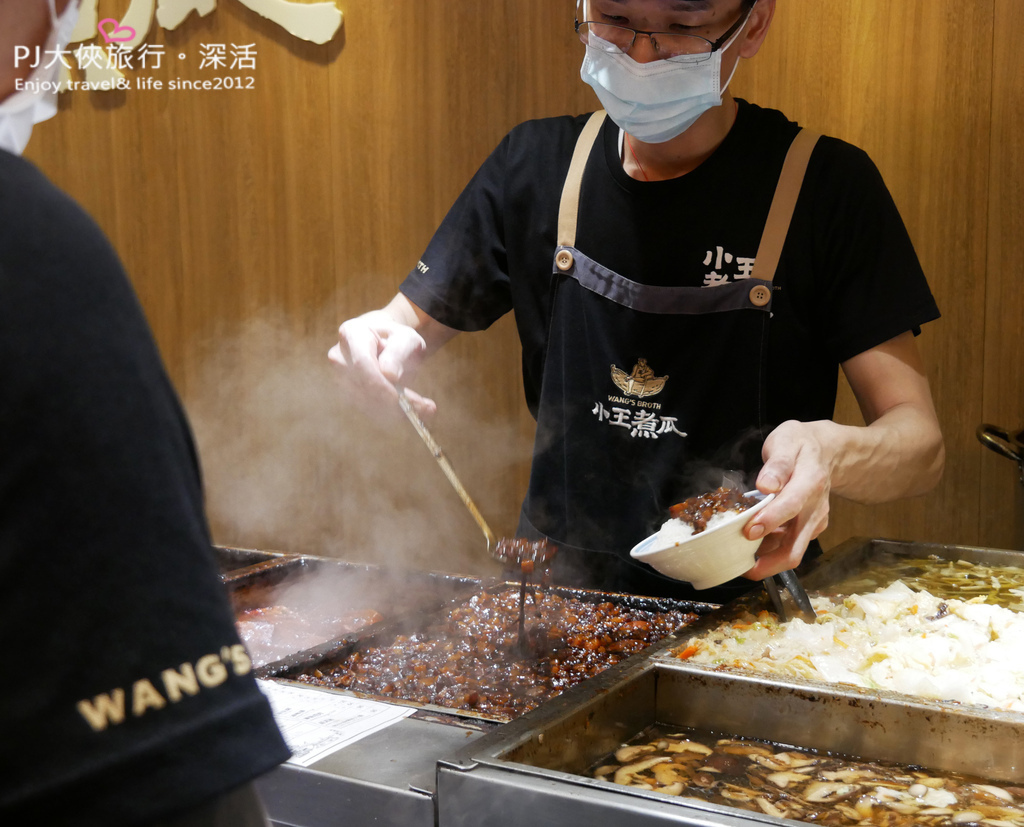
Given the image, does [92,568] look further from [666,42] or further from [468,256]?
[468,256]

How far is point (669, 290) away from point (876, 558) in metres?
0.87

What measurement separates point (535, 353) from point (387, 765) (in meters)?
1.44

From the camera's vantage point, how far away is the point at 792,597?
1887 mm

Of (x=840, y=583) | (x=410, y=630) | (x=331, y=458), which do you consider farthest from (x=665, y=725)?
(x=331, y=458)

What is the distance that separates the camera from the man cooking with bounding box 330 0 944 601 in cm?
209

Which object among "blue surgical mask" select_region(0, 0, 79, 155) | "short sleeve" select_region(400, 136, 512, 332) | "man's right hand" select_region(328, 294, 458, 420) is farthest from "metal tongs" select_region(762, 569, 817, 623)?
"blue surgical mask" select_region(0, 0, 79, 155)

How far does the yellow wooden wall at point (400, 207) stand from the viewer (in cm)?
362

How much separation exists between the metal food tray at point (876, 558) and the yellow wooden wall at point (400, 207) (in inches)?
58.5

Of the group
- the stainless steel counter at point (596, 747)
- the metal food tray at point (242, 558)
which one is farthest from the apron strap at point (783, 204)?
the metal food tray at point (242, 558)

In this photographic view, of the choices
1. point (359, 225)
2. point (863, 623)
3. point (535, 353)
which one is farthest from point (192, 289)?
point (863, 623)

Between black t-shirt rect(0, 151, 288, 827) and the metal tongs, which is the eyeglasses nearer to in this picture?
the metal tongs

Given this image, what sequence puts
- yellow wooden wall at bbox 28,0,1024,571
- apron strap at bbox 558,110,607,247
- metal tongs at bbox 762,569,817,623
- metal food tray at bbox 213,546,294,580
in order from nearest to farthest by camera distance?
1. metal tongs at bbox 762,569,817,623
2. apron strap at bbox 558,110,607,247
3. metal food tray at bbox 213,546,294,580
4. yellow wooden wall at bbox 28,0,1024,571

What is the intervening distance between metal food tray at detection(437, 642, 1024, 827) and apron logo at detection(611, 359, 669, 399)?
0.88 metres

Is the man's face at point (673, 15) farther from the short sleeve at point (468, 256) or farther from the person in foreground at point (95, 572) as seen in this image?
the person in foreground at point (95, 572)
